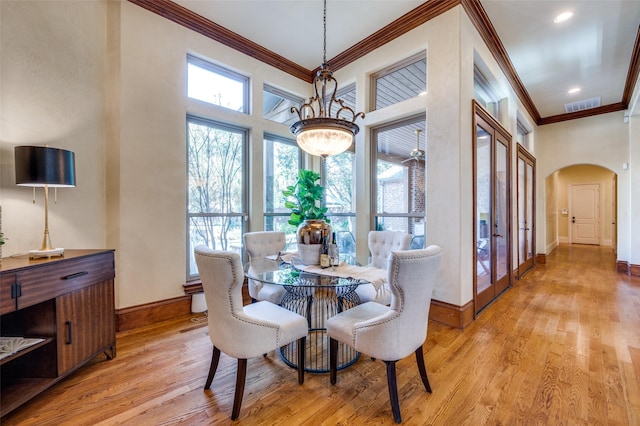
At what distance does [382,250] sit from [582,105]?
6.34 metres

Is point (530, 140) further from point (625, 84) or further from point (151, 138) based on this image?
point (151, 138)

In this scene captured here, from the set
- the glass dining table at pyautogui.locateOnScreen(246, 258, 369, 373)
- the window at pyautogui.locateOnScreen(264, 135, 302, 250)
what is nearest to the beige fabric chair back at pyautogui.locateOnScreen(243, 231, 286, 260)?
the glass dining table at pyautogui.locateOnScreen(246, 258, 369, 373)

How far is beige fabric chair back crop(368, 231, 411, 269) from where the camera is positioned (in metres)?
2.76

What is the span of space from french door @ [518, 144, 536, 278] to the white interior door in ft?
16.5

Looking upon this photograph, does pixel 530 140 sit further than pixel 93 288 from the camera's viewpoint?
Yes

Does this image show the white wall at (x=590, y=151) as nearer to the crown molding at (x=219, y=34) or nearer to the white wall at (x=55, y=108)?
the crown molding at (x=219, y=34)

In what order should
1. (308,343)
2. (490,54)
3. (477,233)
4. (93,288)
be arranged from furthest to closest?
(490,54)
(477,233)
(308,343)
(93,288)

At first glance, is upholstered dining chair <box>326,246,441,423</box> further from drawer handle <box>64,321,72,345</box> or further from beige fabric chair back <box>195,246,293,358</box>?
drawer handle <box>64,321,72,345</box>

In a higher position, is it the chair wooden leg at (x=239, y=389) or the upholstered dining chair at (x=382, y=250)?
the upholstered dining chair at (x=382, y=250)

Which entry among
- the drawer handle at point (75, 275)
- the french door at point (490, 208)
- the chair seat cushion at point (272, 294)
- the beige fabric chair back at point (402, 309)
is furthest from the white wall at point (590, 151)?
the drawer handle at point (75, 275)

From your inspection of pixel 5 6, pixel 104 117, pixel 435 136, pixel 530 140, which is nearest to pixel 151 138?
pixel 104 117

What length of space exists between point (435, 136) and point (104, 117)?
11.8ft

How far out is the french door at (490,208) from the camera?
10.7ft

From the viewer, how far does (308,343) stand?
256cm
